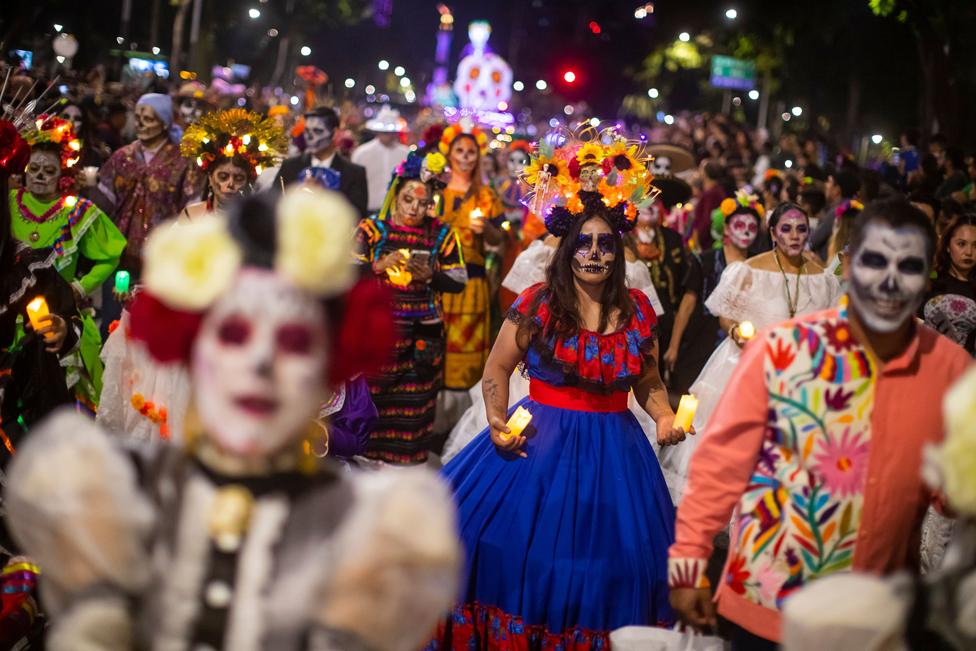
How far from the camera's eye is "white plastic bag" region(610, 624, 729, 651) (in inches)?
206

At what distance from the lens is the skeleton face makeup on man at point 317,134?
14188 mm

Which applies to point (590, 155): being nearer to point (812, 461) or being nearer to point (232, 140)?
point (232, 140)

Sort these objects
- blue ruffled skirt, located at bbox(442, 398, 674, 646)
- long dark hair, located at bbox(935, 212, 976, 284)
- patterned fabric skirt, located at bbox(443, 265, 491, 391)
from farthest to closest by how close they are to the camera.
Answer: patterned fabric skirt, located at bbox(443, 265, 491, 391), long dark hair, located at bbox(935, 212, 976, 284), blue ruffled skirt, located at bbox(442, 398, 674, 646)

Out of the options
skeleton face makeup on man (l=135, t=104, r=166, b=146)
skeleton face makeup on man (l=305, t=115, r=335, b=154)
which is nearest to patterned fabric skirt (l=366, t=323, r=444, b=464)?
skeleton face makeup on man (l=135, t=104, r=166, b=146)

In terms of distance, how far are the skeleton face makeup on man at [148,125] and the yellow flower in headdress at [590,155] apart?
19.3 feet

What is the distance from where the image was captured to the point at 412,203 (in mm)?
9906

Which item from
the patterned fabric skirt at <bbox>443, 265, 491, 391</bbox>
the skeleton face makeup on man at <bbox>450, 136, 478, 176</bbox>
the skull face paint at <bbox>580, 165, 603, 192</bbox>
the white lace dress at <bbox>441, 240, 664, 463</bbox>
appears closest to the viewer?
the skull face paint at <bbox>580, 165, 603, 192</bbox>

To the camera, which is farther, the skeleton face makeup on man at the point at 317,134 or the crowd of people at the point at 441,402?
the skeleton face makeup on man at the point at 317,134

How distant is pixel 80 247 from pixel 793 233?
192 inches

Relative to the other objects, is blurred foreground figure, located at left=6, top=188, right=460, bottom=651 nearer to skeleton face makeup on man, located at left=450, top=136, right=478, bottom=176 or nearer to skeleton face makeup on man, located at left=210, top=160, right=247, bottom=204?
skeleton face makeup on man, located at left=210, top=160, right=247, bottom=204

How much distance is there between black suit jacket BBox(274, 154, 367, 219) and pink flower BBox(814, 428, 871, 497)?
9510 millimetres

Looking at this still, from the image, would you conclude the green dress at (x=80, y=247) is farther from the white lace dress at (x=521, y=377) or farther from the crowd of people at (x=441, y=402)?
the white lace dress at (x=521, y=377)

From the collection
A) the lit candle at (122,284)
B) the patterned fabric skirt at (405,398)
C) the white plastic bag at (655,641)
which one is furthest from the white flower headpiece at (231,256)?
the patterned fabric skirt at (405,398)

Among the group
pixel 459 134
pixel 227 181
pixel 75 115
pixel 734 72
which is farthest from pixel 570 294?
pixel 734 72
